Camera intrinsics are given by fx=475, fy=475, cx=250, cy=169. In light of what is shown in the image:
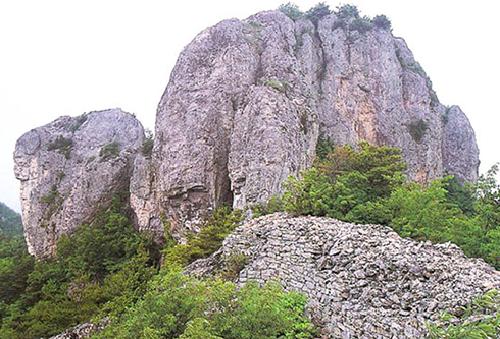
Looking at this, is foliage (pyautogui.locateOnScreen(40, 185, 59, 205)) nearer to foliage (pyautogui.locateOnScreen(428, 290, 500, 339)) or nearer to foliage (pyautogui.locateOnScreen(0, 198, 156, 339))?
foliage (pyautogui.locateOnScreen(0, 198, 156, 339))

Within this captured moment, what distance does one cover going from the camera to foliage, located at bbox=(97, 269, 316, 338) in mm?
8125

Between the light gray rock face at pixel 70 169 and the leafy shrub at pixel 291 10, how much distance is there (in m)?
15.3

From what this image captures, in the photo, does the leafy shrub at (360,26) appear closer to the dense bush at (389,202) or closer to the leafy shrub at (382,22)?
the leafy shrub at (382,22)

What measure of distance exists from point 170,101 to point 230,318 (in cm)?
2178

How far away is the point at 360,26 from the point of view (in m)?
38.9

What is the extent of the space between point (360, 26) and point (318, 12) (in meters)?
3.68

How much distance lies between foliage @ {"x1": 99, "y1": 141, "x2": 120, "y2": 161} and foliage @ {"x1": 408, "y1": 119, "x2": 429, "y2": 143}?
21.9 metres

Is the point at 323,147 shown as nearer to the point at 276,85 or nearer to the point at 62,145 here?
the point at 276,85

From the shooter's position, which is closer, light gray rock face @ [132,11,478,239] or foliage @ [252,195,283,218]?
foliage @ [252,195,283,218]

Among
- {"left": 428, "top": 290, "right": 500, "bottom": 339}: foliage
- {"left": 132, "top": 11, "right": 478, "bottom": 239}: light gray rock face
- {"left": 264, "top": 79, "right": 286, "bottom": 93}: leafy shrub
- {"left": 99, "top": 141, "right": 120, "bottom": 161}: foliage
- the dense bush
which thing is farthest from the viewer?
{"left": 99, "top": 141, "right": 120, "bottom": 161}: foliage

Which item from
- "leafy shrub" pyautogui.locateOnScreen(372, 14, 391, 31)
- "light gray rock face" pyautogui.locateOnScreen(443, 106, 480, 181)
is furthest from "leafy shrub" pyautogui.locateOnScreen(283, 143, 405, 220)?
"leafy shrub" pyautogui.locateOnScreen(372, 14, 391, 31)

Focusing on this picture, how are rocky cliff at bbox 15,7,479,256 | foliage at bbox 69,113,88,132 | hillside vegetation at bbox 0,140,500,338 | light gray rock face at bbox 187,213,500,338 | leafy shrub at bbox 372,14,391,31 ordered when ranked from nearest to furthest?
1. light gray rock face at bbox 187,213,500,338
2. hillside vegetation at bbox 0,140,500,338
3. rocky cliff at bbox 15,7,479,256
4. foliage at bbox 69,113,88,132
5. leafy shrub at bbox 372,14,391,31

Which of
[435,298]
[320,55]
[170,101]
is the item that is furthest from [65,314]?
[320,55]

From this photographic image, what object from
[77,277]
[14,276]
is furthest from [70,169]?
[77,277]
